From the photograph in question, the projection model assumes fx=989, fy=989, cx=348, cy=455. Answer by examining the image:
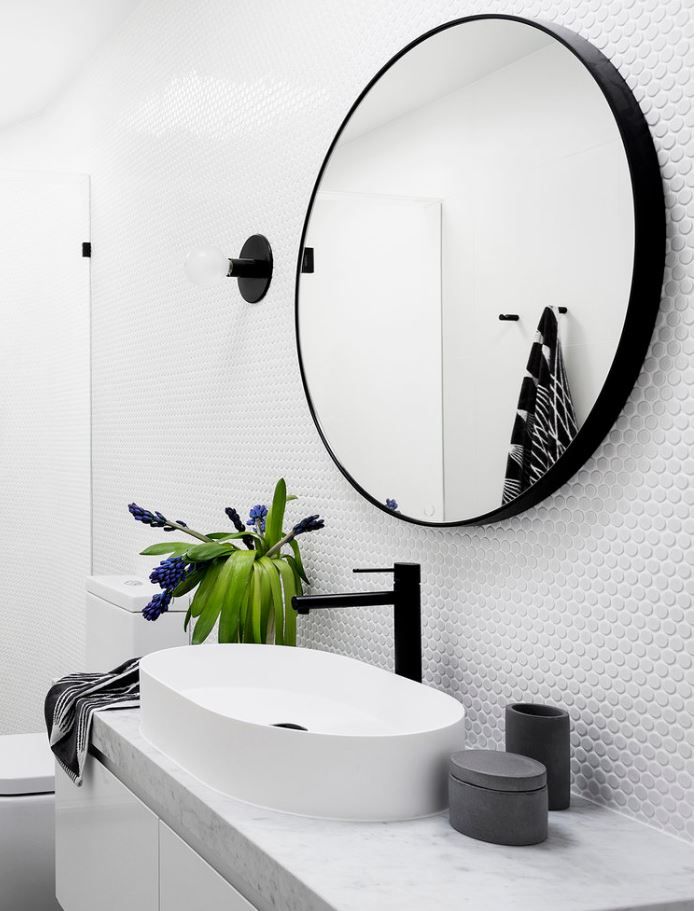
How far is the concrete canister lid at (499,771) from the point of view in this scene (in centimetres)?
112

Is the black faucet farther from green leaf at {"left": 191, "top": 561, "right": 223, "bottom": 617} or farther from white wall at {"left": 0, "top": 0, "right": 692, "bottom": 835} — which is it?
green leaf at {"left": 191, "top": 561, "right": 223, "bottom": 617}

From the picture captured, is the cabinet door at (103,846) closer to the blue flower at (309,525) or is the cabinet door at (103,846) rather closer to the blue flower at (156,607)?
the blue flower at (156,607)

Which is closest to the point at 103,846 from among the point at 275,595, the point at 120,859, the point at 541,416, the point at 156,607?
the point at 120,859

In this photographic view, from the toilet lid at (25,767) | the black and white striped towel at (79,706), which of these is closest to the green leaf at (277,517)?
the black and white striped towel at (79,706)

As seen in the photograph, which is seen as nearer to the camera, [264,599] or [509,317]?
[509,317]

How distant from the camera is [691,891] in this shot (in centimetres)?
102

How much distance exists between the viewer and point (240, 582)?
6.07 ft

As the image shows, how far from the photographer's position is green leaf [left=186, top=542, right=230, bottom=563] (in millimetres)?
1883

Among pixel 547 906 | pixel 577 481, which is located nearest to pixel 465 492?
pixel 577 481

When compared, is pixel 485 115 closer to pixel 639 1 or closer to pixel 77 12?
pixel 639 1

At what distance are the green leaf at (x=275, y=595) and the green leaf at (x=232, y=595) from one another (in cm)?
3

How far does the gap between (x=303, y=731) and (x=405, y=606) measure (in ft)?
1.35

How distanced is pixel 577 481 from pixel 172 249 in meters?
1.79

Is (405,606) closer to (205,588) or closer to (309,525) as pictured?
(309,525)
